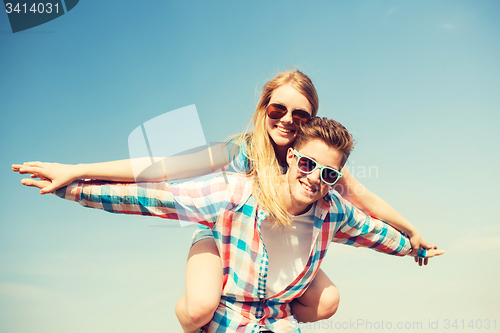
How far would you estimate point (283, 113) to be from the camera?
4.05m

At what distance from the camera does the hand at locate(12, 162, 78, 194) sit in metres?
3.10

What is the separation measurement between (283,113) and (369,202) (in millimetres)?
1264

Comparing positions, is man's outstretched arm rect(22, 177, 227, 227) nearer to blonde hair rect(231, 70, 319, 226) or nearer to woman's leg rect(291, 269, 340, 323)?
blonde hair rect(231, 70, 319, 226)

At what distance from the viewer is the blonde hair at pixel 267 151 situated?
3240mm

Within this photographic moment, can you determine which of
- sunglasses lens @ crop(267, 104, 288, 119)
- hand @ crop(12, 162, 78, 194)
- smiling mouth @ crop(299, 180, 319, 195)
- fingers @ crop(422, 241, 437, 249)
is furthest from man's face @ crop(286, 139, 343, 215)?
fingers @ crop(422, 241, 437, 249)

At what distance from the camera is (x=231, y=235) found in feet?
10.6

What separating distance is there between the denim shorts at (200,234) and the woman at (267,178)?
12 mm

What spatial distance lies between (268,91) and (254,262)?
2084mm

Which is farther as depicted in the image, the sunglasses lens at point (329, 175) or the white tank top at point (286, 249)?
the white tank top at point (286, 249)

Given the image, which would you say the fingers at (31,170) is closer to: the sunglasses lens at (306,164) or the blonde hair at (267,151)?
the blonde hair at (267,151)

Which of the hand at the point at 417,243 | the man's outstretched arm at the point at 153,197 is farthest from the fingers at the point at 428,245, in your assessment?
the man's outstretched arm at the point at 153,197

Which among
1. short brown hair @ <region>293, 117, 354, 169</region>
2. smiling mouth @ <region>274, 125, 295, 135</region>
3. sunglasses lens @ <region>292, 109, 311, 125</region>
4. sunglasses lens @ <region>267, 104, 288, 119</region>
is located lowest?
short brown hair @ <region>293, 117, 354, 169</region>

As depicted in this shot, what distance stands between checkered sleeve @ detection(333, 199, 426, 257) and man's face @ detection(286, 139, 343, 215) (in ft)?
1.59

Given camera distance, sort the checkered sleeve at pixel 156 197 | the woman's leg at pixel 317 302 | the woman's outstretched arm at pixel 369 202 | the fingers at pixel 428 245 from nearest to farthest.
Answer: the checkered sleeve at pixel 156 197
the woman's leg at pixel 317 302
the woman's outstretched arm at pixel 369 202
the fingers at pixel 428 245
